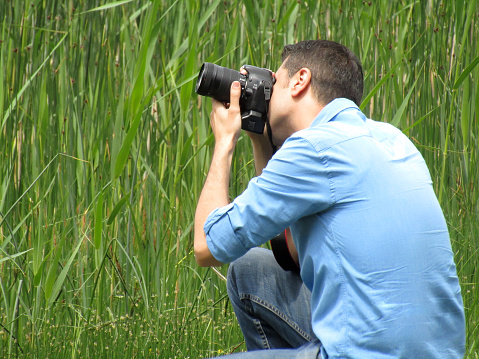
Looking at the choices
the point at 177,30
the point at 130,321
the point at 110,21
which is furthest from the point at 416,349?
the point at 110,21

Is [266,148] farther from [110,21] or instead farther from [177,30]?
[110,21]

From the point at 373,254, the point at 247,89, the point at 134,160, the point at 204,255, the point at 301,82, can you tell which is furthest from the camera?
the point at 134,160

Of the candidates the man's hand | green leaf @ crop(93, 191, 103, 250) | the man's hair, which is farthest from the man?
green leaf @ crop(93, 191, 103, 250)

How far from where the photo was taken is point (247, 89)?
61.5 inches

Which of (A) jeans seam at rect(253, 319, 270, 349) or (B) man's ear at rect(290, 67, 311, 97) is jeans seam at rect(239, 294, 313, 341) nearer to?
(A) jeans seam at rect(253, 319, 270, 349)

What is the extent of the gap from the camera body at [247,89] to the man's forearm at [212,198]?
0.40 feet

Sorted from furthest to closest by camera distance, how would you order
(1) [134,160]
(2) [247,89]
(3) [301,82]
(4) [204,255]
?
1. (1) [134,160]
2. (2) [247,89]
3. (3) [301,82]
4. (4) [204,255]

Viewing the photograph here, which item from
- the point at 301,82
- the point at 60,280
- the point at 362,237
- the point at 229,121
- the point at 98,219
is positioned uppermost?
the point at 301,82

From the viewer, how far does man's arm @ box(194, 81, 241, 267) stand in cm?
137

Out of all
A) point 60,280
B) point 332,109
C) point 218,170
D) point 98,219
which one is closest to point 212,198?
point 218,170

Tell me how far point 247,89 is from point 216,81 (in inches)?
3.0

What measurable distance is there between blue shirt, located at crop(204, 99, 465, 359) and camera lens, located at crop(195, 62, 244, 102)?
1.19 ft

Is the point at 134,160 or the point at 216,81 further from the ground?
the point at 216,81

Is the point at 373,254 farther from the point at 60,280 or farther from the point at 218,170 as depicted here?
the point at 60,280
